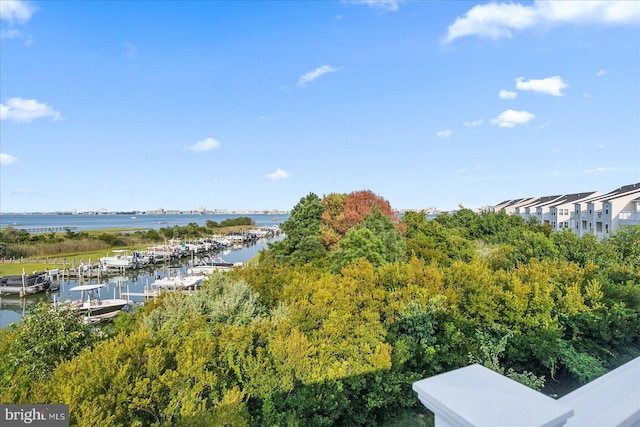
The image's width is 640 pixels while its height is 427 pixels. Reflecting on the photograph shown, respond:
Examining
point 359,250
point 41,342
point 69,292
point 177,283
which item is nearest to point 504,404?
point 41,342

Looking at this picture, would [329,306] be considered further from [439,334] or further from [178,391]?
[178,391]

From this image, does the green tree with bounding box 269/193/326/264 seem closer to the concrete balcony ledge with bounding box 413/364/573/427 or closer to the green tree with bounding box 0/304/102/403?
the green tree with bounding box 0/304/102/403

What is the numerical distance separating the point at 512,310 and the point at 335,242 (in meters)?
10.5

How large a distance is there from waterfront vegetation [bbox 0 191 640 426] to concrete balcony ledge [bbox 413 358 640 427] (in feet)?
12.0

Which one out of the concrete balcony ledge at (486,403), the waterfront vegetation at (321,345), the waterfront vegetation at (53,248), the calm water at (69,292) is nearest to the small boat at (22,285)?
the calm water at (69,292)

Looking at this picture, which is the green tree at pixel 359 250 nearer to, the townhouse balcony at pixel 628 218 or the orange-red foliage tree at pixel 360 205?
the orange-red foliage tree at pixel 360 205

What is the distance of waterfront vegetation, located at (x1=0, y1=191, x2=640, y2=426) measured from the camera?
162 inches

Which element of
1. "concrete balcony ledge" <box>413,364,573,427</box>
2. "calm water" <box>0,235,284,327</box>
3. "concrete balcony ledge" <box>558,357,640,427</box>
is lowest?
"calm water" <box>0,235,284,327</box>

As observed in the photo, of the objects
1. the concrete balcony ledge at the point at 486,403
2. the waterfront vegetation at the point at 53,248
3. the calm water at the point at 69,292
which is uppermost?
the concrete balcony ledge at the point at 486,403

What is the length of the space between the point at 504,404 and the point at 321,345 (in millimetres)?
5130

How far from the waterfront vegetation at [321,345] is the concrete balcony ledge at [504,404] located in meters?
3.67

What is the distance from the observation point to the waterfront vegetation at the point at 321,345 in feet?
13.5

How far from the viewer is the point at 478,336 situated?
7363 mm

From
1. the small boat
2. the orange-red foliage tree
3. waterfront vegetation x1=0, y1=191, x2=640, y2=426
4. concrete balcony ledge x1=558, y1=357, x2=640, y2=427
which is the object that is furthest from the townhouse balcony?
the small boat
